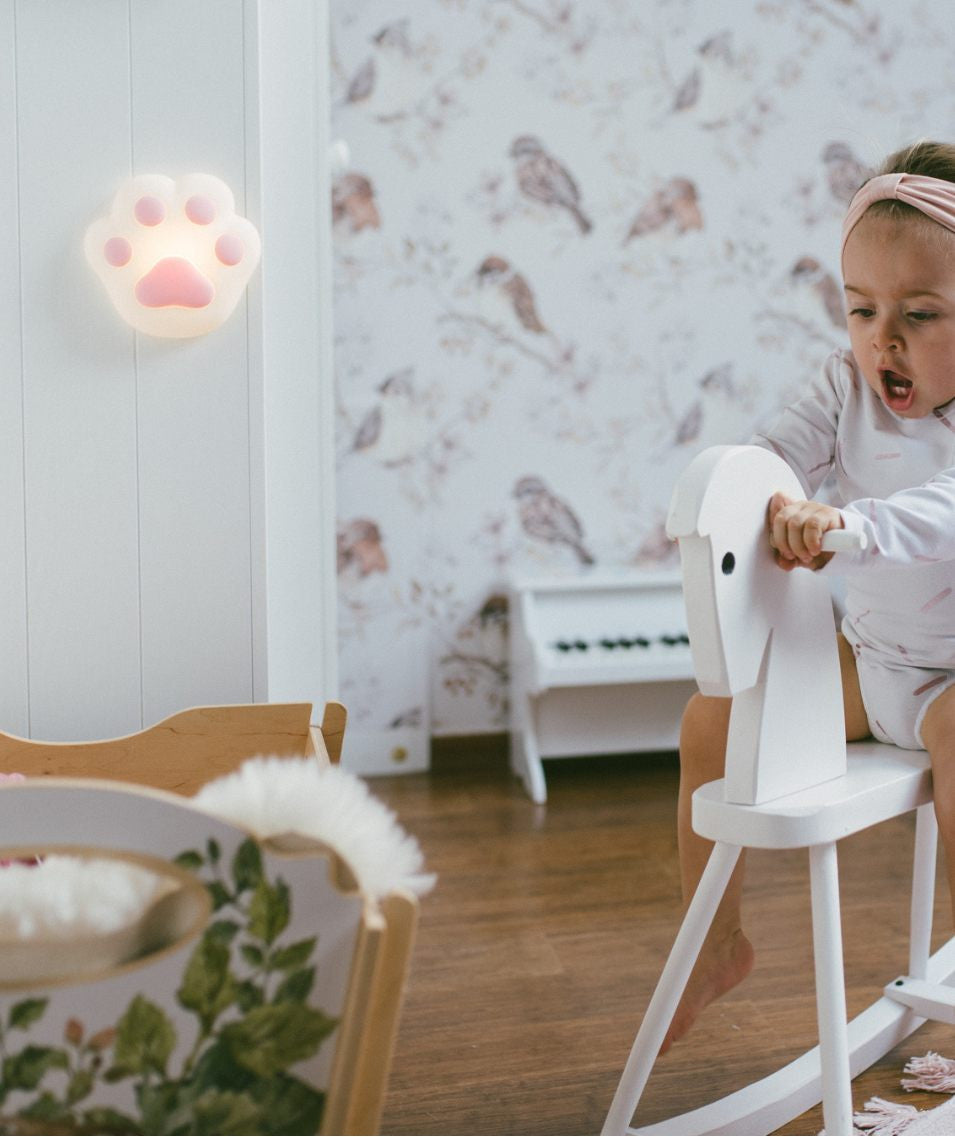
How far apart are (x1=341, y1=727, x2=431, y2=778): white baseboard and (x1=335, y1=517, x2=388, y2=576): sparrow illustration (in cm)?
39

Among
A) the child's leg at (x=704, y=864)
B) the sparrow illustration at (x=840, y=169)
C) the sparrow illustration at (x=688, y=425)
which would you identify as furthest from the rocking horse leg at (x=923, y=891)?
the sparrow illustration at (x=840, y=169)

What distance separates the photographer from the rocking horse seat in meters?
1.02

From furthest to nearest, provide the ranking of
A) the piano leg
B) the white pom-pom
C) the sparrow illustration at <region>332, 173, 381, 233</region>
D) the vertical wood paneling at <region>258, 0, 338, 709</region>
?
1. the sparrow illustration at <region>332, 173, 381, 233</region>
2. the piano leg
3. the vertical wood paneling at <region>258, 0, 338, 709</region>
4. the white pom-pom

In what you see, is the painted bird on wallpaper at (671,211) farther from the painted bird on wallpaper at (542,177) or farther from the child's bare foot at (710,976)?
the child's bare foot at (710,976)

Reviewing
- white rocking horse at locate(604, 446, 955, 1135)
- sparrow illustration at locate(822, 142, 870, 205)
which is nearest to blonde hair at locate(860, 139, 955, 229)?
white rocking horse at locate(604, 446, 955, 1135)

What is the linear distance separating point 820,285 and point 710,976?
7.02ft

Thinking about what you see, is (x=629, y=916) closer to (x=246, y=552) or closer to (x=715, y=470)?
(x=246, y=552)

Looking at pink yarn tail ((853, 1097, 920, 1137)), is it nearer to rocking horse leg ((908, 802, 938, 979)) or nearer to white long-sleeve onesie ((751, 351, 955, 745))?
rocking horse leg ((908, 802, 938, 979))

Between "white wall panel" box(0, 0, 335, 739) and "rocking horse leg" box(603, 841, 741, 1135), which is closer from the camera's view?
"rocking horse leg" box(603, 841, 741, 1135)

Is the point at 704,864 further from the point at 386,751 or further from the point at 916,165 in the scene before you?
the point at 386,751

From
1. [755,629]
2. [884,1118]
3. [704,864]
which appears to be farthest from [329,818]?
[884,1118]

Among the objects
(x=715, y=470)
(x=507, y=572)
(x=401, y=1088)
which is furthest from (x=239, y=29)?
(x=507, y=572)

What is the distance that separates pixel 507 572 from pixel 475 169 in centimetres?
97

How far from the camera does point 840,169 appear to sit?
115 inches
